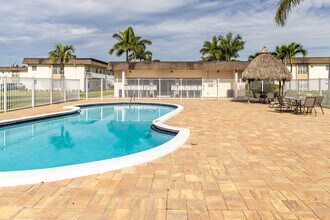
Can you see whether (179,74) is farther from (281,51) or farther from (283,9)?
(281,51)

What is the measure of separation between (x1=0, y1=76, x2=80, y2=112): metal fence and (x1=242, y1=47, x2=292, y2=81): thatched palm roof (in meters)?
13.3

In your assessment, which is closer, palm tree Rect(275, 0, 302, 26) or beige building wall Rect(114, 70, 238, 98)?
palm tree Rect(275, 0, 302, 26)

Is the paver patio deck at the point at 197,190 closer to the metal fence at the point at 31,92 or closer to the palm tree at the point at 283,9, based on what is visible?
the palm tree at the point at 283,9

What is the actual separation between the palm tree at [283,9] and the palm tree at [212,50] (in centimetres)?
2411

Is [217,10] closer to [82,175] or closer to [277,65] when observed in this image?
[277,65]

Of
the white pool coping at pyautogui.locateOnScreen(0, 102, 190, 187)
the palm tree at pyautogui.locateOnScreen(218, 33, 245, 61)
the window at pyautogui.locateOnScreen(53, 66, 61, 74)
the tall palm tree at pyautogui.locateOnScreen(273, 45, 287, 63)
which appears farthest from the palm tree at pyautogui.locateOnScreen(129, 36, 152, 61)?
the white pool coping at pyautogui.locateOnScreen(0, 102, 190, 187)

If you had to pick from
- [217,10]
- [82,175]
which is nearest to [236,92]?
[217,10]

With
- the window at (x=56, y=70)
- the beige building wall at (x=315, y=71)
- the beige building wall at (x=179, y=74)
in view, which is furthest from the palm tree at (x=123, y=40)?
the beige building wall at (x=315, y=71)

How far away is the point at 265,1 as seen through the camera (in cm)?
1786

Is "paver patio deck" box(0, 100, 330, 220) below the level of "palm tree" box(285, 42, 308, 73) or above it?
below

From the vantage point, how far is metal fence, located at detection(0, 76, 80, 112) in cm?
1384

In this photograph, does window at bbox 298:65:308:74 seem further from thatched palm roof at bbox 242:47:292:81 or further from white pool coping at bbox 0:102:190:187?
white pool coping at bbox 0:102:190:187

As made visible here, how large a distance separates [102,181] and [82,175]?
437 millimetres

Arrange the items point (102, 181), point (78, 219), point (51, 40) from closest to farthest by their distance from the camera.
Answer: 1. point (78, 219)
2. point (102, 181)
3. point (51, 40)
